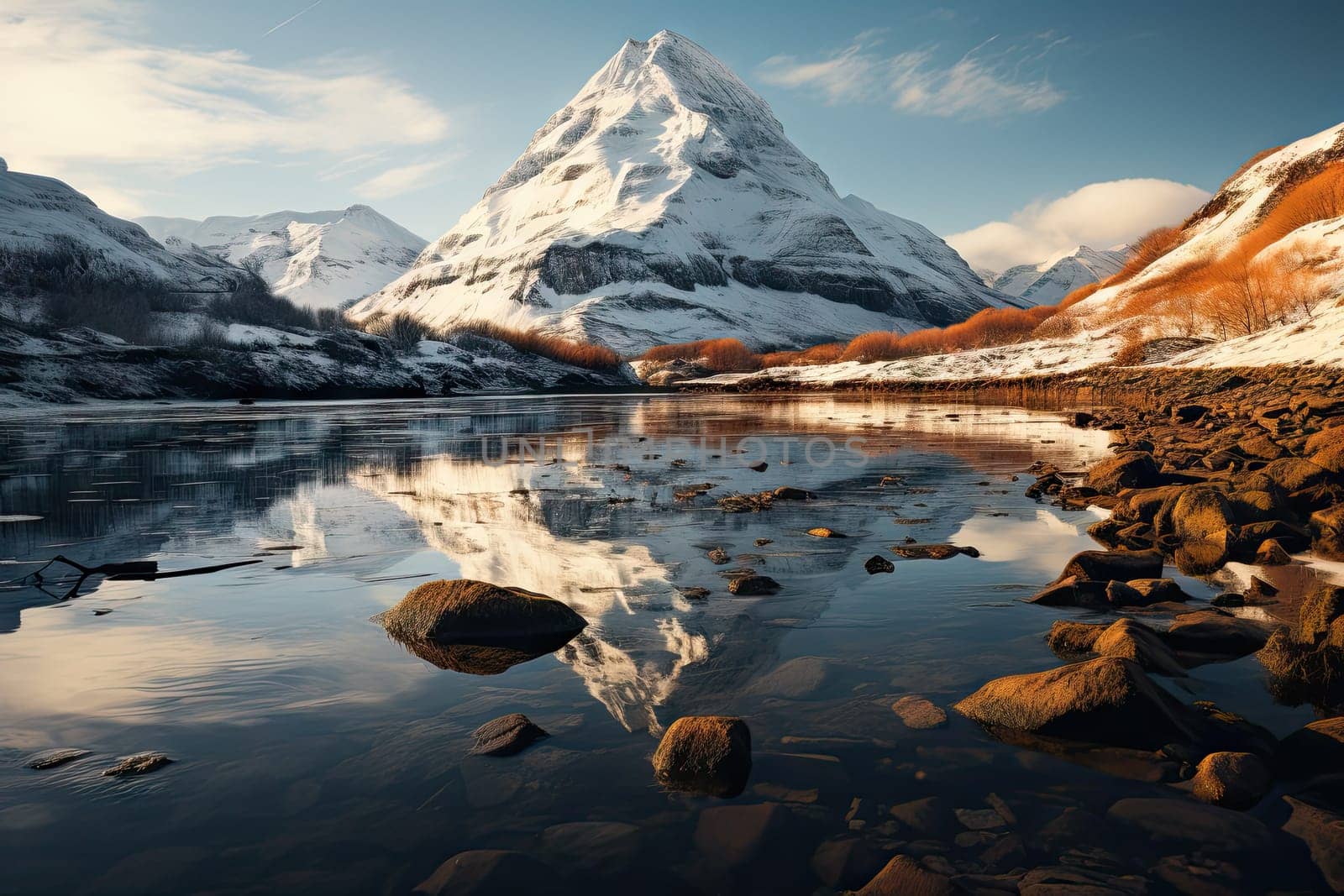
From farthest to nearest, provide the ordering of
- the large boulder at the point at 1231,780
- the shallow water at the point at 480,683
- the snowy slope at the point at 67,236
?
1. the snowy slope at the point at 67,236
2. the large boulder at the point at 1231,780
3. the shallow water at the point at 480,683

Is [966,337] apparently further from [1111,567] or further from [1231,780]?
[1231,780]

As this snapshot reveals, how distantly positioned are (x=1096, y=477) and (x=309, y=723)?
14.2 metres

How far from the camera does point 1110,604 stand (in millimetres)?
7797

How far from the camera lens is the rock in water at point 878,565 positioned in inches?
363

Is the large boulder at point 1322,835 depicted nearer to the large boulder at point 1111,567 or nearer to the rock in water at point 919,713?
the rock in water at point 919,713

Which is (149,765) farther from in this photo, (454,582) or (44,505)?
(44,505)

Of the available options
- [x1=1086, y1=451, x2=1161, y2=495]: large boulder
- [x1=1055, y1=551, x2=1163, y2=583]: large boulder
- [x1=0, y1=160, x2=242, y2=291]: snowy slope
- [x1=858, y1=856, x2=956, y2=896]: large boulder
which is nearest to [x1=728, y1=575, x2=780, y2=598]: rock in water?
[x1=1055, y1=551, x2=1163, y2=583]: large boulder

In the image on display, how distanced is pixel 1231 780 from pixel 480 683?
5084 millimetres

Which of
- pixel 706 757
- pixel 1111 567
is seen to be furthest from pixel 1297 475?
pixel 706 757

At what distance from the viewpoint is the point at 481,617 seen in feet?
23.8

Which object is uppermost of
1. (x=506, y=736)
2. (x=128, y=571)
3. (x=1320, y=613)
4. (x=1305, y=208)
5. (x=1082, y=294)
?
(x=1305, y=208)

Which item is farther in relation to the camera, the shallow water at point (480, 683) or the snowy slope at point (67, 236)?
the snowy slope at point (67, 236)

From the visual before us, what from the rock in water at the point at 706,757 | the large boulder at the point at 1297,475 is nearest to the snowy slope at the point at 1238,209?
the large boulder at the point at 1297,475

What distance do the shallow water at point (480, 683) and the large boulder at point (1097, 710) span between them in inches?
13.0
